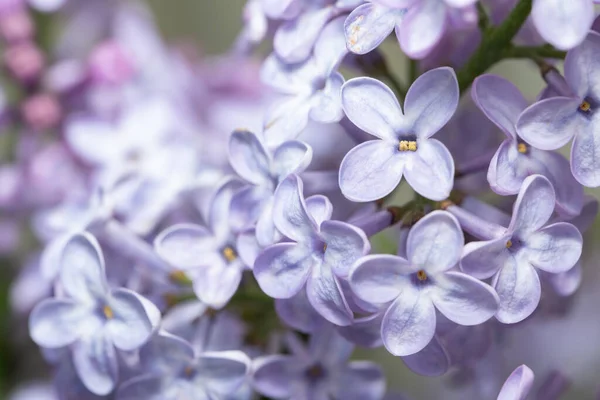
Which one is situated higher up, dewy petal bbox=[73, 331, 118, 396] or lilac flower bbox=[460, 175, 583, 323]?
lilac flower bbox=[460, 175, 583, 323]

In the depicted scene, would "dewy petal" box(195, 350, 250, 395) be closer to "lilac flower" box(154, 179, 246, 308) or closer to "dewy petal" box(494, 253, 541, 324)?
"lilac flower" box(154, 179, 246, 308)

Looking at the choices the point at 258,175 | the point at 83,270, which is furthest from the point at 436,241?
the point at 83,270

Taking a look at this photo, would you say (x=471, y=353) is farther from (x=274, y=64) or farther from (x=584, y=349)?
(x=584, y=349)

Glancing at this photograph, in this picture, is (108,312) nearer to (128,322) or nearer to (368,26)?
(128,322)

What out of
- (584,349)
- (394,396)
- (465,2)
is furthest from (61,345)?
(584,349)

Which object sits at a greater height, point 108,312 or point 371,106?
point 371,106

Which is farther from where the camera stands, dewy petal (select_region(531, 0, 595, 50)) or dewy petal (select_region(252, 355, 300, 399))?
dewy petal (select_region(252, 355, 300, 399))

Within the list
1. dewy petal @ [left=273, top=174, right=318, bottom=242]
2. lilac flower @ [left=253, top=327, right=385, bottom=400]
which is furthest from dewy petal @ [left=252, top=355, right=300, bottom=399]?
dewy petal @ [left=273, top=174, right=318, bottom=242]
